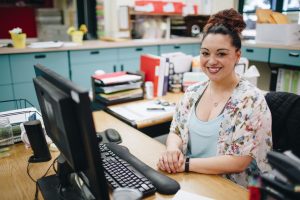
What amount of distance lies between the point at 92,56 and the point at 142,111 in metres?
2.01

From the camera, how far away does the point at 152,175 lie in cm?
106

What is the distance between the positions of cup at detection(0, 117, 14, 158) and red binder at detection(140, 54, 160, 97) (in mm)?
1138

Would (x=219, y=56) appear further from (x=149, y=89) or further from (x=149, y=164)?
(x=149, y=89)

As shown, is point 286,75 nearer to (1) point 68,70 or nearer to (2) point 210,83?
(2) point 210,83

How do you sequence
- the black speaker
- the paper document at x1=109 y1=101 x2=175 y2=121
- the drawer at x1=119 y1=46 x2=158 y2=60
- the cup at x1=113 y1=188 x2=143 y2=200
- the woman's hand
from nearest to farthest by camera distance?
the cup at x1=113 y1=188 x2=143 y2=200, the woman's hand, the black speaker, the paper document at x1=109 y1=101 x2=175 y2=121, the drawer at x1=119 y1=46 x2=158 y2=60

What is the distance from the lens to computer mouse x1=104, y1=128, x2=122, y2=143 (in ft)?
4.69

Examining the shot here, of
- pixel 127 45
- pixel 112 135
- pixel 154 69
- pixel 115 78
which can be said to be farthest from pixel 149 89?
pixel 127 45

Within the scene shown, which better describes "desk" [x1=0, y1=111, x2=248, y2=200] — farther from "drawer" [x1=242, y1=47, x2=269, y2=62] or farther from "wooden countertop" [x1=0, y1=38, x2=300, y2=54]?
"drawer" [x1=242, y1=47, x2=269, y2=62]

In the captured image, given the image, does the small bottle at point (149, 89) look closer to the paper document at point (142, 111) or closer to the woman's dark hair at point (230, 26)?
the paper document at point (142, 111)

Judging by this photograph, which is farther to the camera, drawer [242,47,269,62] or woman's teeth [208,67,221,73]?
drawer [242,47,269,62]

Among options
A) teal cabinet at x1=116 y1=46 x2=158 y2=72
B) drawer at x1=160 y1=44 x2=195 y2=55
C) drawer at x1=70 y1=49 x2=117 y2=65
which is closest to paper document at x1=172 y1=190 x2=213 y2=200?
drawer at x1=70 y1=49 x2=117 y2=65

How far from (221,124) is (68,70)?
2.65 meters

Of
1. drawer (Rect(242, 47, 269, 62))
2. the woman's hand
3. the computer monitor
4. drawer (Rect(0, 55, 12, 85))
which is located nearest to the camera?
the computer monitor

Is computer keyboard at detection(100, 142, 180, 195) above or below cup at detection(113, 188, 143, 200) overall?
below
